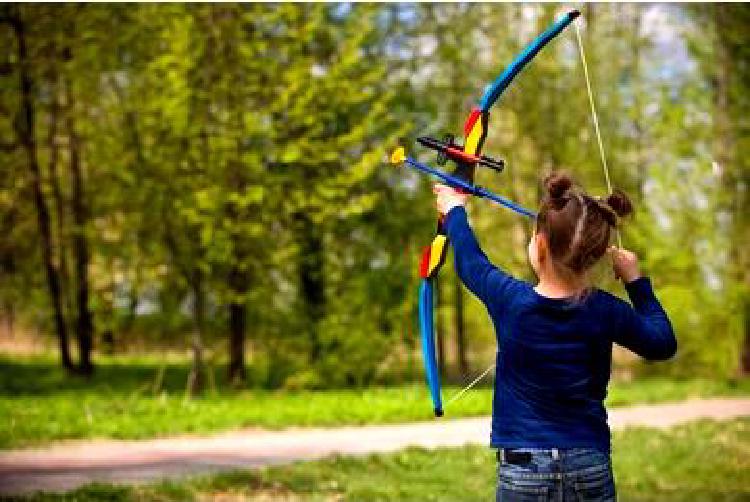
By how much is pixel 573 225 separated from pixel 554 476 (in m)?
0.68

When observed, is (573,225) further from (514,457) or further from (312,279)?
(312,279)

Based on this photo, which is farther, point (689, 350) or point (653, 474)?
point (689, 350)

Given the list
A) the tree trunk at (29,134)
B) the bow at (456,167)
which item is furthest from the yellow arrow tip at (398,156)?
the tree trunk at (29,134)

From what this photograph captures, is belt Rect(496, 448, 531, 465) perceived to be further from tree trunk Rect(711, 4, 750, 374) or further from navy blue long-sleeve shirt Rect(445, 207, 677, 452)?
tree trunk Rect(711, 4, 750, 374)

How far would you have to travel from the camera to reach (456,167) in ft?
13.8

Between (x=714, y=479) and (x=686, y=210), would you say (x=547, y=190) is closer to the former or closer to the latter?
(x=714, y=479)

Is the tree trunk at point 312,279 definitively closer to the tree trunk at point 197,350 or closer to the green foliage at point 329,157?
the green foliage at point 329,157

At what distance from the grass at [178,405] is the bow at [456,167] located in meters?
7.13

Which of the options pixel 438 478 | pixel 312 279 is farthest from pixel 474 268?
pixel 312 279

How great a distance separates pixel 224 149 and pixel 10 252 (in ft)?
24.5

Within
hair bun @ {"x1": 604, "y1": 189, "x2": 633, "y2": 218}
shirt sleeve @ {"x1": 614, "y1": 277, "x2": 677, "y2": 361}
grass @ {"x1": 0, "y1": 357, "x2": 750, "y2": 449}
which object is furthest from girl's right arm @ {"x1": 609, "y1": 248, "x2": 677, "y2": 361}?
grass @ {"x1": 0, "y1": 357, "x2": 750, "y2": 449}

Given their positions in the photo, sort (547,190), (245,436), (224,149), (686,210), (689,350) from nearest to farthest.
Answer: (547,190) → (245,436) → (224,149) → (686,210) → (689,350)

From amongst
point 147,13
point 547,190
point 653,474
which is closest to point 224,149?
point 147,13

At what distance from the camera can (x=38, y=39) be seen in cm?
1744
